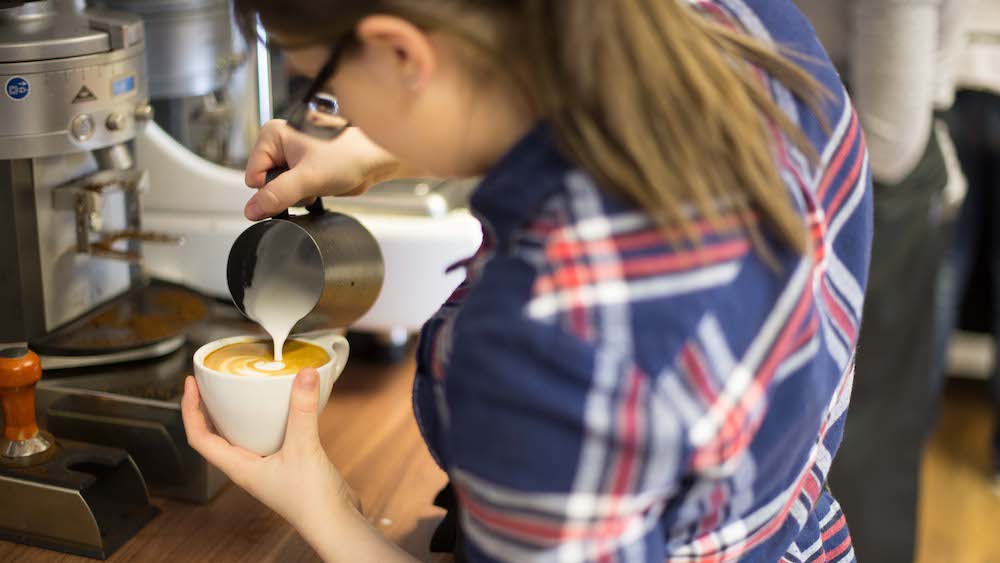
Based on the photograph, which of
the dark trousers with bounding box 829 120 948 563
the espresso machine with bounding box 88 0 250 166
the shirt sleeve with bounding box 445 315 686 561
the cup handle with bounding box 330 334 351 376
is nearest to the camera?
the shirt sleeve with bounding box 445 315 686 561

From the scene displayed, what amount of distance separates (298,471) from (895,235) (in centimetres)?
148

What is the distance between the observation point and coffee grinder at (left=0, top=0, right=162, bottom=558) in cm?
92

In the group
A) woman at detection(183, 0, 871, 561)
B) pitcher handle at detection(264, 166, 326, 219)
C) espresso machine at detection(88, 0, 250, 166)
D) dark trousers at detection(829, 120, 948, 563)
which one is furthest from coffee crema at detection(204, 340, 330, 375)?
dark trousers at detection(829, 120, 948, 563)

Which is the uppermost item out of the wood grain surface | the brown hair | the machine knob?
the brown hair

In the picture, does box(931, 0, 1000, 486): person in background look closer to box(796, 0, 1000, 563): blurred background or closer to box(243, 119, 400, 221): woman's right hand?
box(796, 0, 1000, 563): blurred background

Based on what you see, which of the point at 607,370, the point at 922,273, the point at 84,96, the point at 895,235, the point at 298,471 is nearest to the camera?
the point at 607,370

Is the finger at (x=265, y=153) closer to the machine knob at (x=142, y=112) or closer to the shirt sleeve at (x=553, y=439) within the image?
the machine knob at (x=142, y=112)

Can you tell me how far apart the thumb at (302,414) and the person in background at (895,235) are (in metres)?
1.32

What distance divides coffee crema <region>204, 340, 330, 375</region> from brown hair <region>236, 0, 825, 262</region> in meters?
0.32

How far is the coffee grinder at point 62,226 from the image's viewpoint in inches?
36.3

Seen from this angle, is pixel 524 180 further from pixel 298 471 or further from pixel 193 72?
pixel 193 72

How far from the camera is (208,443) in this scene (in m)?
0.86

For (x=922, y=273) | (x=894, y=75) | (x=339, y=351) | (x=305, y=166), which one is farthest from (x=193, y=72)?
(x=922, y=273)

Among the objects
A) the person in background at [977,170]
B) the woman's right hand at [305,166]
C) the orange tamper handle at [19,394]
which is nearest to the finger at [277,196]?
the woman's right hand at [305,166]
